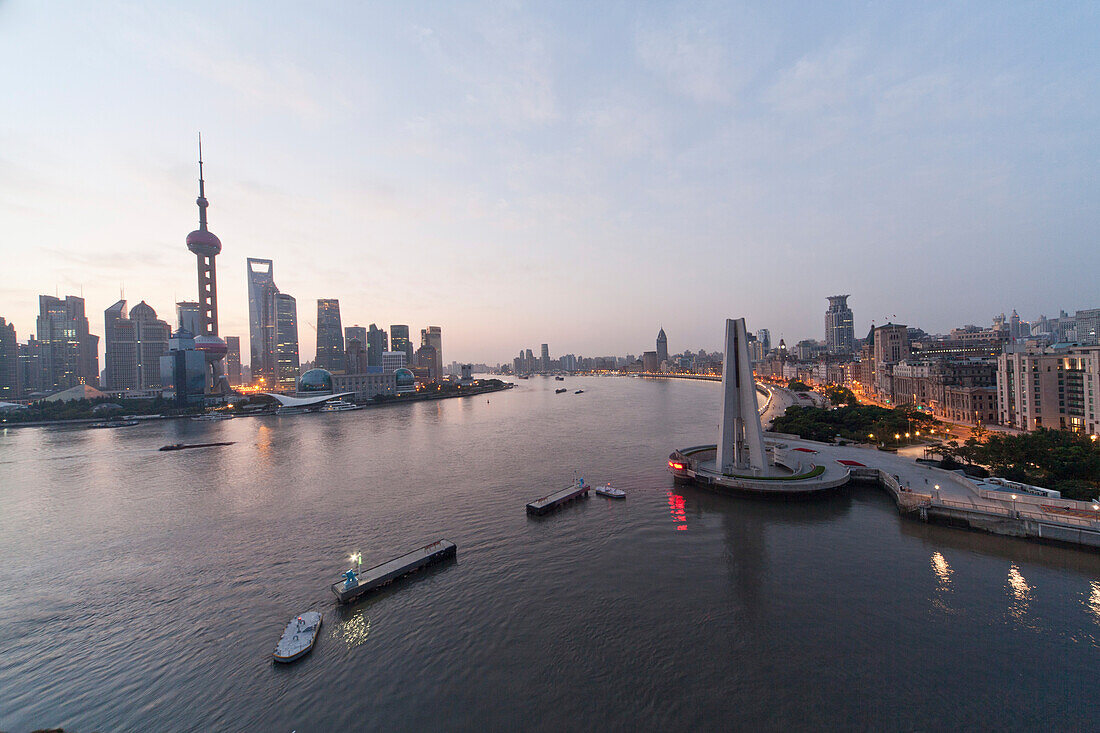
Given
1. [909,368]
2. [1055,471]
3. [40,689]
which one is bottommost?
[40,689]

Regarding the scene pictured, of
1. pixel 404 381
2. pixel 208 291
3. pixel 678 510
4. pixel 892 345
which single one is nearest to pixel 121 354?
pixel 208 291

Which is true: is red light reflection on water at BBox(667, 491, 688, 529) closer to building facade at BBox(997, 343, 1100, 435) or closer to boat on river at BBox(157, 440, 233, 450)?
building facade at BBox(997, 343, 1100, 435)

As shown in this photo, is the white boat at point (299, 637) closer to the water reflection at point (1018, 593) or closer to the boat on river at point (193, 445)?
the water reflection at point (1018, 593)

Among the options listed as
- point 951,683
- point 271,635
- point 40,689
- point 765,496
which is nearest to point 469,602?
point 271,635

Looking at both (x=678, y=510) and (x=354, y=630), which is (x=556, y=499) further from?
(x=354, y=630)

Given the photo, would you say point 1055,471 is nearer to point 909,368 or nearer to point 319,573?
point 319,573

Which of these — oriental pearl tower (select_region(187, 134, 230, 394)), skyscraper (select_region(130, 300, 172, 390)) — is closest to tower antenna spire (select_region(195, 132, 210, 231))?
oriental pearl tower (select_region(187, 134, 230, 394))
